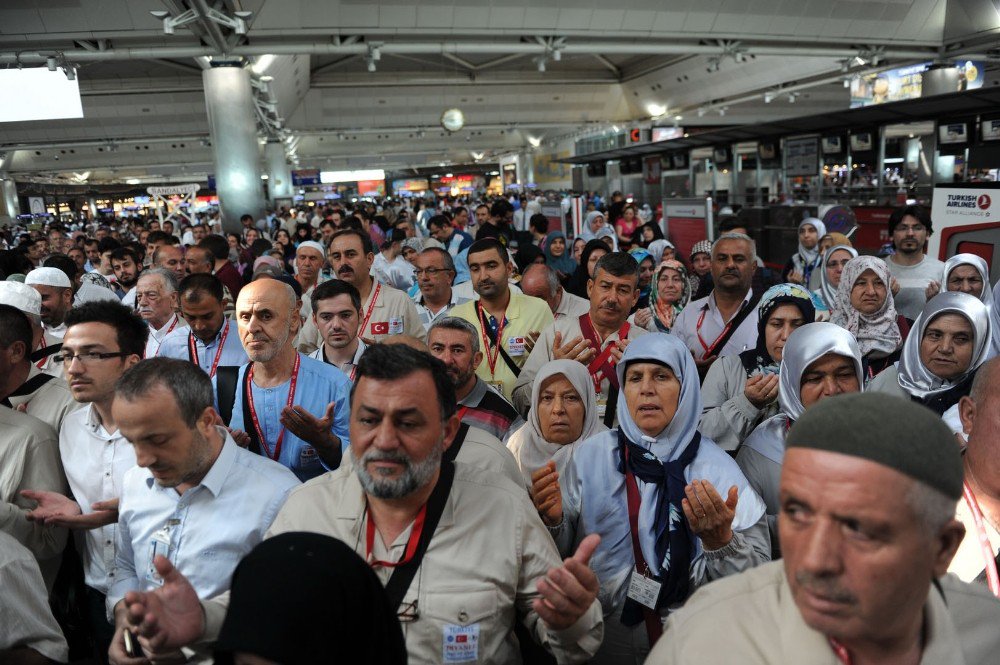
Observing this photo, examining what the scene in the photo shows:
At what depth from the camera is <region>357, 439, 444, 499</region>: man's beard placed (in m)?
1.99

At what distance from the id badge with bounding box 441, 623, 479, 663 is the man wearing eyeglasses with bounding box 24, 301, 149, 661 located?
1562 millimetres

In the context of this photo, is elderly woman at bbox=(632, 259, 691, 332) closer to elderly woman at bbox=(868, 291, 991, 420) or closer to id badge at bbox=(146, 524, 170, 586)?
elderly woman at bbox=(868, 291, 991, 420)

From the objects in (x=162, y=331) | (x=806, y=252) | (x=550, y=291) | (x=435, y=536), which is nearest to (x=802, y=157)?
(x=806, y=252)

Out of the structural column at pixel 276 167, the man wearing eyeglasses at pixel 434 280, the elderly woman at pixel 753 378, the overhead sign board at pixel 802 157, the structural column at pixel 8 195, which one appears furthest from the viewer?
the structural column at pixel 8 195

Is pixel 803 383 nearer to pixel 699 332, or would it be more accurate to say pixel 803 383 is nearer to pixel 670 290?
pixel 699 332

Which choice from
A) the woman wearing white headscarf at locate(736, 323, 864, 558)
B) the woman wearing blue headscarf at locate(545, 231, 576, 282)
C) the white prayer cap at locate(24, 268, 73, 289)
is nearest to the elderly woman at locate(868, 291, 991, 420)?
the woman wearing white headscarf at locate(736, 323, 864, 558)

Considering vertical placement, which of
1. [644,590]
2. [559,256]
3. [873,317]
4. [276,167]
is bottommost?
[644,590]

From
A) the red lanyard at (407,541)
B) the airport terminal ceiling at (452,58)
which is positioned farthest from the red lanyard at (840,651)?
the airport terminal ceiling at (452,58)

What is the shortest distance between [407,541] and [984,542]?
1577 mm

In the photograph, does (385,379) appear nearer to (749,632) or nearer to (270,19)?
(749,632)

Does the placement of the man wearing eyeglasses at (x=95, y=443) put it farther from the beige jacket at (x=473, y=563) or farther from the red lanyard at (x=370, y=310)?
the red lanyard at (x=370, y=310)

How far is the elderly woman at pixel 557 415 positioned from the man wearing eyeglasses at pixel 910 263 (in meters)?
4.17

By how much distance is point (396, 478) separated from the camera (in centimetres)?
200

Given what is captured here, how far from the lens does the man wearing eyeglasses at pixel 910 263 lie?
236 inches
